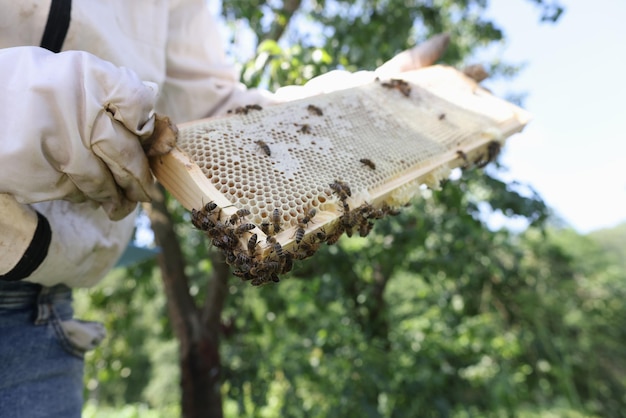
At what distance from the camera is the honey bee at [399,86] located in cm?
168

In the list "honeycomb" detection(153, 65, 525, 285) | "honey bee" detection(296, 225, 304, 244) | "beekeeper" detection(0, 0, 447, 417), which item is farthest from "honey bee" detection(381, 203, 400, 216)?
"beekeeper" detection(0, 0, 447, 417)

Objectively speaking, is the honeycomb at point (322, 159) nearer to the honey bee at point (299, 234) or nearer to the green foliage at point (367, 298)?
the honey bee at point (299, 234)

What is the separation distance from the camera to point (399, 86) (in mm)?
1694

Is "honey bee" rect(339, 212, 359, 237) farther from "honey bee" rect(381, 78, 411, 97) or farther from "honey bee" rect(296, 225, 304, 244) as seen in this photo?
"honey bee" rect(381, 78, 411, 97)

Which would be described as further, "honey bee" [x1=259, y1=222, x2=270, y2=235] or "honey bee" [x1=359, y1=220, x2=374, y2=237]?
"honey bee" [x1=359, y1=220, x2=374, y2=237]

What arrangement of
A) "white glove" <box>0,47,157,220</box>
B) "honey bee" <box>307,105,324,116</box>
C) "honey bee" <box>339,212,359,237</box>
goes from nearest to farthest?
"white glove" <box>0,47,157,220</box> → "honey bee" <box>339,212,359,237</box> → "honey bee" <box>307,105,324,116</box>

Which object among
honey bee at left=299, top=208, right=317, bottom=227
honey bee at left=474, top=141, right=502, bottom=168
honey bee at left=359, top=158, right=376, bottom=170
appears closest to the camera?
honey bee at left=299, top=208, right=317, bottom=227

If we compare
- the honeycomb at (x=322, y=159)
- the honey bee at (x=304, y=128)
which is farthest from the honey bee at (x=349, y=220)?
the honey bee at (x=304, y=128)

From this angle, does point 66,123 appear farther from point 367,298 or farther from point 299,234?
point 367,298

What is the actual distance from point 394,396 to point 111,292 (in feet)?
9.15

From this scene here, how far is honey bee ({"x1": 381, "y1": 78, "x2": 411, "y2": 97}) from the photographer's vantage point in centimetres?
168

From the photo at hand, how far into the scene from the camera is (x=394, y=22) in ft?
12.4

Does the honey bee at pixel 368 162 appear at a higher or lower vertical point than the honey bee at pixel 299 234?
lower

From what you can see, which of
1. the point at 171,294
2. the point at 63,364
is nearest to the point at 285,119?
the point at 63,364
